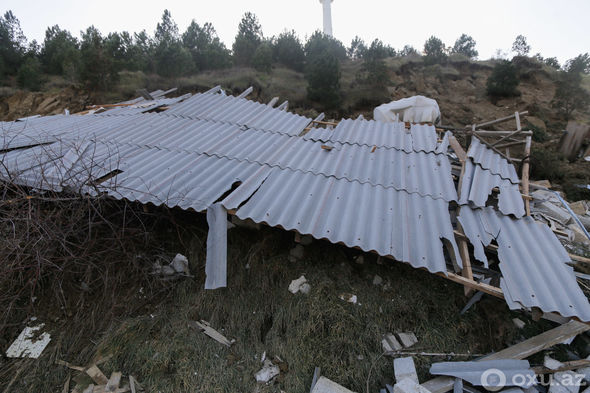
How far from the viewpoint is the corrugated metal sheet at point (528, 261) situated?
2350 millimetres

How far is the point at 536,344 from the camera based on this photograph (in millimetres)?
2680

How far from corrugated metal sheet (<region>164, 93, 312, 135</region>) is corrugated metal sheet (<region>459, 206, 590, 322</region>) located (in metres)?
3.36

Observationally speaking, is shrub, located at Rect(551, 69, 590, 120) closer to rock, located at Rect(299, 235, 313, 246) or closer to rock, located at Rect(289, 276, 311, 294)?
rock, located at Rect(299, 235, 313, 246)

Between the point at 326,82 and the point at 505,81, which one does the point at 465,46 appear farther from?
the point at 326,82

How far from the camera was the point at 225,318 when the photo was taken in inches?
122

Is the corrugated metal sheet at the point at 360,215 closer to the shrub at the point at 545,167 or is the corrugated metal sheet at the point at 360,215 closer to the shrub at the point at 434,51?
the shrub at the point at 545,167

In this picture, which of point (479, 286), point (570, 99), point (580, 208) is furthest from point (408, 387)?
point (570, 99)

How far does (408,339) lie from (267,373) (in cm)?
149

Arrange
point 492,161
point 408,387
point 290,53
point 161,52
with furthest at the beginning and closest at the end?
point 290,53 → point 161,52 → point 492,161 → point 408,387

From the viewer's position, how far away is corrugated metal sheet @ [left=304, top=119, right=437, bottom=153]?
467cm

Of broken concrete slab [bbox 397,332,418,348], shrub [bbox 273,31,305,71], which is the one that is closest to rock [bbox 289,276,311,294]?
broken concrete slab [bbox 397,332,418,348]

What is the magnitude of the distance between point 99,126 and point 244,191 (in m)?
3.97

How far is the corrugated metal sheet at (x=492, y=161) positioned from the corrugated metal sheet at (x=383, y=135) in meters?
0.69

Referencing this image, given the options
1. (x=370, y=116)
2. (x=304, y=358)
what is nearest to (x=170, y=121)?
(x=304, y=358)
